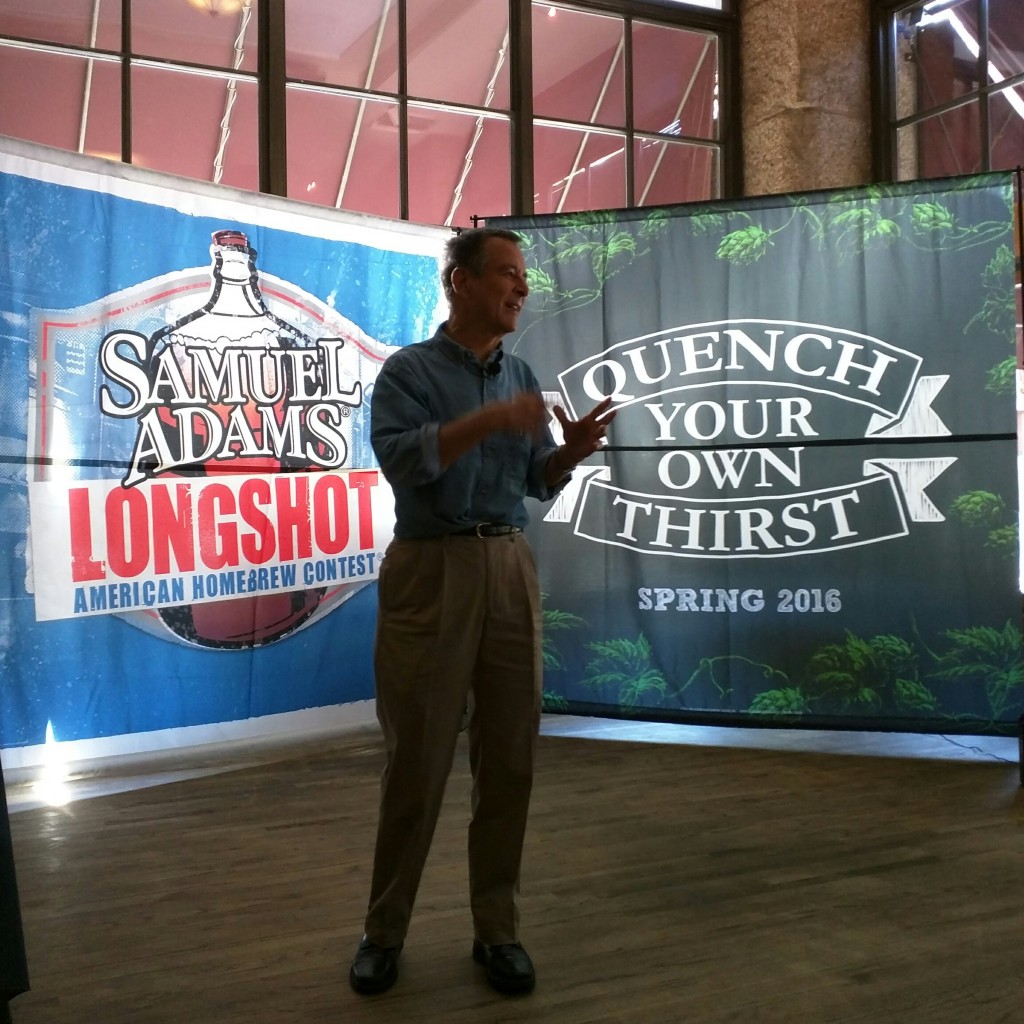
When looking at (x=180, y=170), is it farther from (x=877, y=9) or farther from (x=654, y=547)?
(x=877, y=9)

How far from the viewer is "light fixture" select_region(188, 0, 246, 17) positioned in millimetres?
4723

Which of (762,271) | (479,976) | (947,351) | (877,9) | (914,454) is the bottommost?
(479,976)

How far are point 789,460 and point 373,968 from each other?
270cm

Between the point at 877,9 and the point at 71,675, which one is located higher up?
the point at 877,9

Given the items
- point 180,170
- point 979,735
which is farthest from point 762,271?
point 180,170

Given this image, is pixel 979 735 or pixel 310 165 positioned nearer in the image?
pixel 979 735

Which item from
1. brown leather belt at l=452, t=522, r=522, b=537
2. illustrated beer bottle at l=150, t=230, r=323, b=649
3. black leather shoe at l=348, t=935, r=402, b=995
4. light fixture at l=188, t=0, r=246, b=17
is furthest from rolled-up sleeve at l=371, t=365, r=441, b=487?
light fixture at l=188, t=0, r=246, b=17

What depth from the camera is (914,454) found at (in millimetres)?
4188

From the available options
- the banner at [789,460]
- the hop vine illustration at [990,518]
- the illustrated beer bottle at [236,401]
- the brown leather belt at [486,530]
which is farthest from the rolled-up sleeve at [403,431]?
the hop vine illustration at [990,518]

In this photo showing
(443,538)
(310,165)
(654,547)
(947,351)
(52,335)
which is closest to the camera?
(443,538)

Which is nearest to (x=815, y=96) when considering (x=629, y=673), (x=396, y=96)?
(x=396, y=96)

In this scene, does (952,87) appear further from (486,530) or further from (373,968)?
(373,968)

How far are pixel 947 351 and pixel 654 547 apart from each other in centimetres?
128

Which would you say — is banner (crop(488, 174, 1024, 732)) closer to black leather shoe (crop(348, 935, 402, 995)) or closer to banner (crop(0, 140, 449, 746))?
banner (crop(0, 140, 449, 746))
